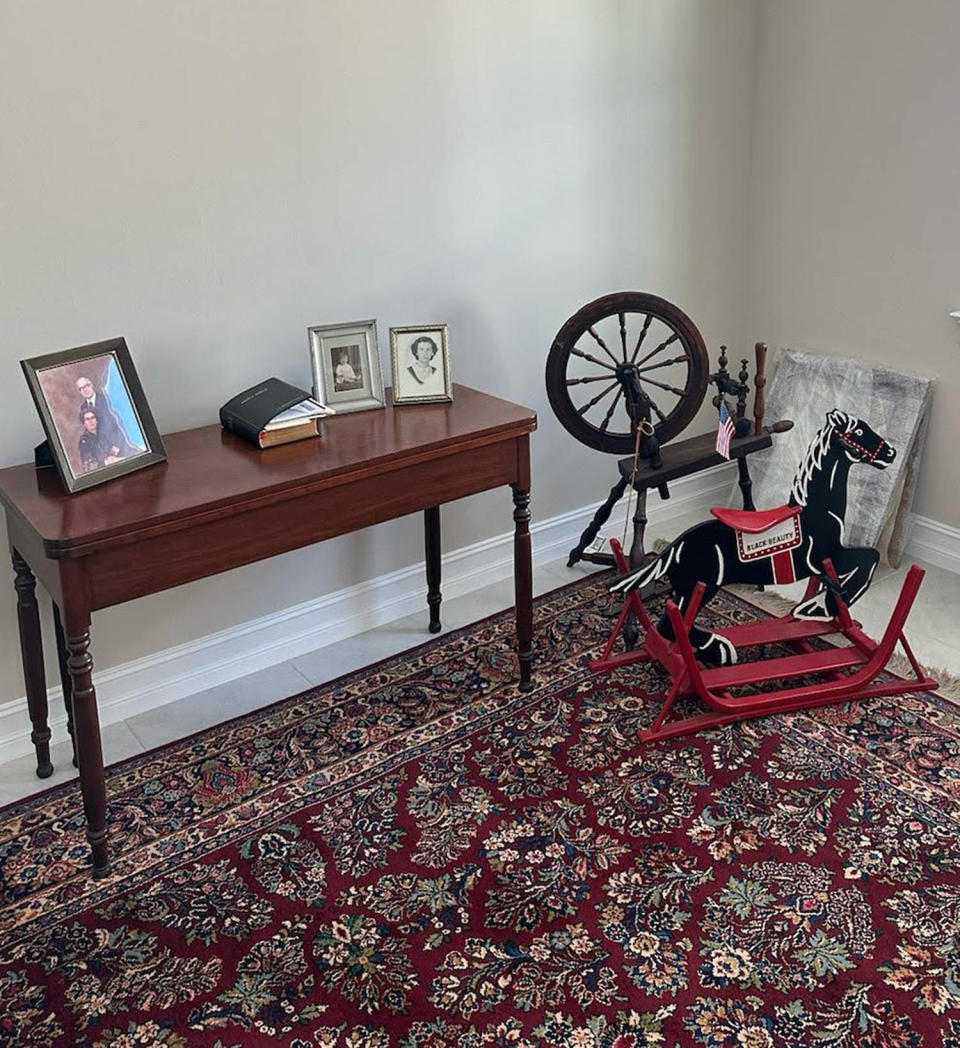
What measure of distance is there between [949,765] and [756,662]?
539mm

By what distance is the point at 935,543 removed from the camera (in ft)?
11.7

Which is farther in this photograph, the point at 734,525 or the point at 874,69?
the point at 874,69

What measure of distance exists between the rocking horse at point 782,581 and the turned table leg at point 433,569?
58cm

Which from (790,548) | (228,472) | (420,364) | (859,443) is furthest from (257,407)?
(859,443)

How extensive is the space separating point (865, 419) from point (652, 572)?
1227mm

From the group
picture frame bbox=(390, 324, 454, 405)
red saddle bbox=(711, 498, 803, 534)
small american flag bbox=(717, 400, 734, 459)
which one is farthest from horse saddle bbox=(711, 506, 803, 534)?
picture frame bbox=(390, 324, 454, 405)

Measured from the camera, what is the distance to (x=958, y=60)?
A: 3109 millimetres

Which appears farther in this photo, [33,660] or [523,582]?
[523,582]

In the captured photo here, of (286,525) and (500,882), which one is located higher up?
(286,525)

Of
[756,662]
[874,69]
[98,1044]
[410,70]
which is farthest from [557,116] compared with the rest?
[98,1044]

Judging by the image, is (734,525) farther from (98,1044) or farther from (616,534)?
(98,1044)

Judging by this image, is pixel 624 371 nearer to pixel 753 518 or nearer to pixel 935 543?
pixel 753 518

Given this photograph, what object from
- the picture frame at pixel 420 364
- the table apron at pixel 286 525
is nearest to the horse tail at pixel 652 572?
the table apron at pixel 286 525

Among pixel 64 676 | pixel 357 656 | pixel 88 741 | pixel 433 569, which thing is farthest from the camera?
pixel 433 569
